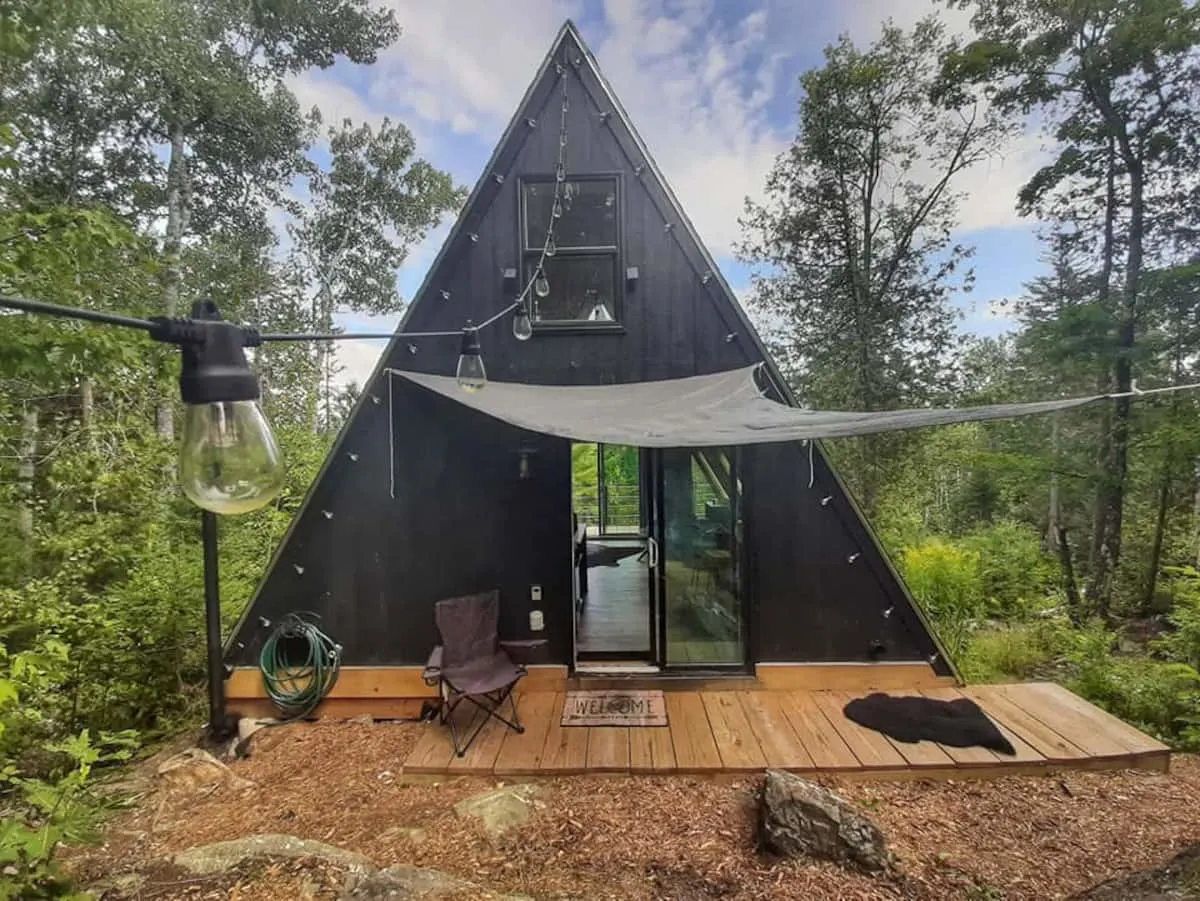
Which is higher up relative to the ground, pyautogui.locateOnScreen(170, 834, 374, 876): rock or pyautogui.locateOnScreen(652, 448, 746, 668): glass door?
pyautogui.locateOnScreen(652, 448, 746, 668): glass door

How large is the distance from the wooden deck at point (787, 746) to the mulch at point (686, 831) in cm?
7

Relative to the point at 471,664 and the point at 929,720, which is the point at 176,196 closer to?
the point at 471,664

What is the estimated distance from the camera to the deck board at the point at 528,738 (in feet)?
9.64

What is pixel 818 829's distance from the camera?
226cm

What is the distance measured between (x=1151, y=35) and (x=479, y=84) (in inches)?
310

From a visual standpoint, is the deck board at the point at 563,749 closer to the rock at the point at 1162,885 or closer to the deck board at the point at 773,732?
the deck board at the point at 773,732

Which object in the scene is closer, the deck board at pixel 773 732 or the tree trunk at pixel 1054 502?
the deck board at pixel 773 732

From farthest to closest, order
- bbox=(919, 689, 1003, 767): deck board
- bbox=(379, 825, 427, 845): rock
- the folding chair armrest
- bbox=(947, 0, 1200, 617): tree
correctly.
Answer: bbox=(947, 0, 1200, 617): tree
the folding chair armrest
bbox=(919, 689, 1003, 767): deck board
bbox=(379, 825, 427, 845): rock

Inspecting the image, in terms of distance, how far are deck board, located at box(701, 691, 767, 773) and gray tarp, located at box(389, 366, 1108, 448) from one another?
1.69 metres

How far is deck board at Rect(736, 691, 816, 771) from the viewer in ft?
9.55

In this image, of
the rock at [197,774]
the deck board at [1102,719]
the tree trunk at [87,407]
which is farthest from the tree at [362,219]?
the deck board at [1102,719]

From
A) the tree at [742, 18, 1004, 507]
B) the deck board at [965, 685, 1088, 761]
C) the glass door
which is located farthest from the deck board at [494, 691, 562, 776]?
the tree at [742, 18, 1004, 507]

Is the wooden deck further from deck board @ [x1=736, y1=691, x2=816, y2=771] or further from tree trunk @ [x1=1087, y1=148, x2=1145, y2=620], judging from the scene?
tree trunk @ [x1=1087, y1=148, x2=1145, y2=620]

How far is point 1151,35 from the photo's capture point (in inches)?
248
